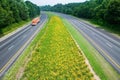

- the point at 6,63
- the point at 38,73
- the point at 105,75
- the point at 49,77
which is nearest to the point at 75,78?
the point at 49,77

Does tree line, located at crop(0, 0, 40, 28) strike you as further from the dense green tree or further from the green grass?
the dense green tree

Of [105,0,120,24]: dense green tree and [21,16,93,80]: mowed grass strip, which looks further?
[105,0,120,24]: dense green tree

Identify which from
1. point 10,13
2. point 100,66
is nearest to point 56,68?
point 100,66

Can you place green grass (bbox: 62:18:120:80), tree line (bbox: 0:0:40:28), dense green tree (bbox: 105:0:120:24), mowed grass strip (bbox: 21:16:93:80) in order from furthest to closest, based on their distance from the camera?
dense green tree (bbox: 105:0:120:24)
tree line (bbox: 0:0:40:28)
green grass (bbox: 62:18:120:80)
mowed grass strip (bbox: 21:16:93:80)

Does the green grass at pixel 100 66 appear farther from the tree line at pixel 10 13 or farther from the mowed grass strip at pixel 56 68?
the tree line at pixel 10 13

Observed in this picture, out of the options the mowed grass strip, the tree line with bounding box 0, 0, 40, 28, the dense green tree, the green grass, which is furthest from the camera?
the dense green tree

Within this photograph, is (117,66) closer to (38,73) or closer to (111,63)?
(111,63)

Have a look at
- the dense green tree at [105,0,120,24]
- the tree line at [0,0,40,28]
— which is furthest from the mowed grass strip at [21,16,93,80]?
the dense green tree at [105,0,120,24]

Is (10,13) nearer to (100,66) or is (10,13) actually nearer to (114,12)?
(114,12)

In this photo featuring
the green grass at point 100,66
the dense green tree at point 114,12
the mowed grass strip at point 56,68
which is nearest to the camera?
the mowed grass strip at point 56,68

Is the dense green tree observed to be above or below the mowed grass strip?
below

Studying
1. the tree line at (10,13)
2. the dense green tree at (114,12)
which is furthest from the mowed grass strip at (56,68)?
the dense green tree at (114,12)

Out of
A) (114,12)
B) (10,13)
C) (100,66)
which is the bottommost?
Answer: (10,13)
